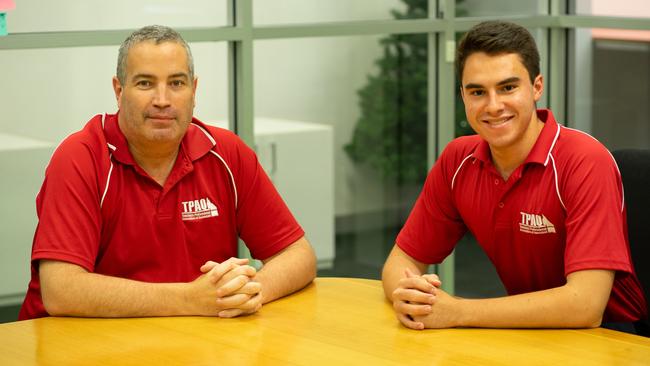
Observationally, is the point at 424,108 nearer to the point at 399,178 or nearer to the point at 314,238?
the point at 399,178

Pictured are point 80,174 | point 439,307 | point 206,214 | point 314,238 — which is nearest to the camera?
point 439,307

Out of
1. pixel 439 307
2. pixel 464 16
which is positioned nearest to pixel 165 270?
pixel 439 307

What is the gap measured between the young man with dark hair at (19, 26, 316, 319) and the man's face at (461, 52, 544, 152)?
24.5 inches

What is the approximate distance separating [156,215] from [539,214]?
1011mm

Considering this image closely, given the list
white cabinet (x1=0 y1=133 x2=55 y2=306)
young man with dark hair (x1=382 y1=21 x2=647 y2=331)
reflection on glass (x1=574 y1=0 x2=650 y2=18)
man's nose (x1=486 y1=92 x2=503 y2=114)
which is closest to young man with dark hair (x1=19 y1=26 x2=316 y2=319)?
young man with dark hair (x1=382 y1=21 x2=647 y2=331)

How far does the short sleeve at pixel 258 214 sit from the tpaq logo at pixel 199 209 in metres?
0.10

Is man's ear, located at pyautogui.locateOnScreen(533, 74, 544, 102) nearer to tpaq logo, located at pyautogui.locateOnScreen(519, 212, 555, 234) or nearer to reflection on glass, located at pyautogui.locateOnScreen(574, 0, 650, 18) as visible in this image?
tpaq logo, located at pyautogui.locateOnScreen(519, 212, 555, 234)

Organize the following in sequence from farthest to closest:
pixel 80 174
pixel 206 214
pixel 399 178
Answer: pixel 399 178
pixel 206 214
pixel 80 174

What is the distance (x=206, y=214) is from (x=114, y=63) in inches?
48.9

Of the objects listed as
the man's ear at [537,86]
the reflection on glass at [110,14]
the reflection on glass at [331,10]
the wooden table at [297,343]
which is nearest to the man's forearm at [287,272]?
the wooden table at [297,343]

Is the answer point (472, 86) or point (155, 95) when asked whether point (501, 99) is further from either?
point (155, 95)

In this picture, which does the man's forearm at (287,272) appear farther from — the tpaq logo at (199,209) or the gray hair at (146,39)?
the gray hair at (146,39)

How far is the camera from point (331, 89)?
15.1 ft

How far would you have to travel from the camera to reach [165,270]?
2779 mm
